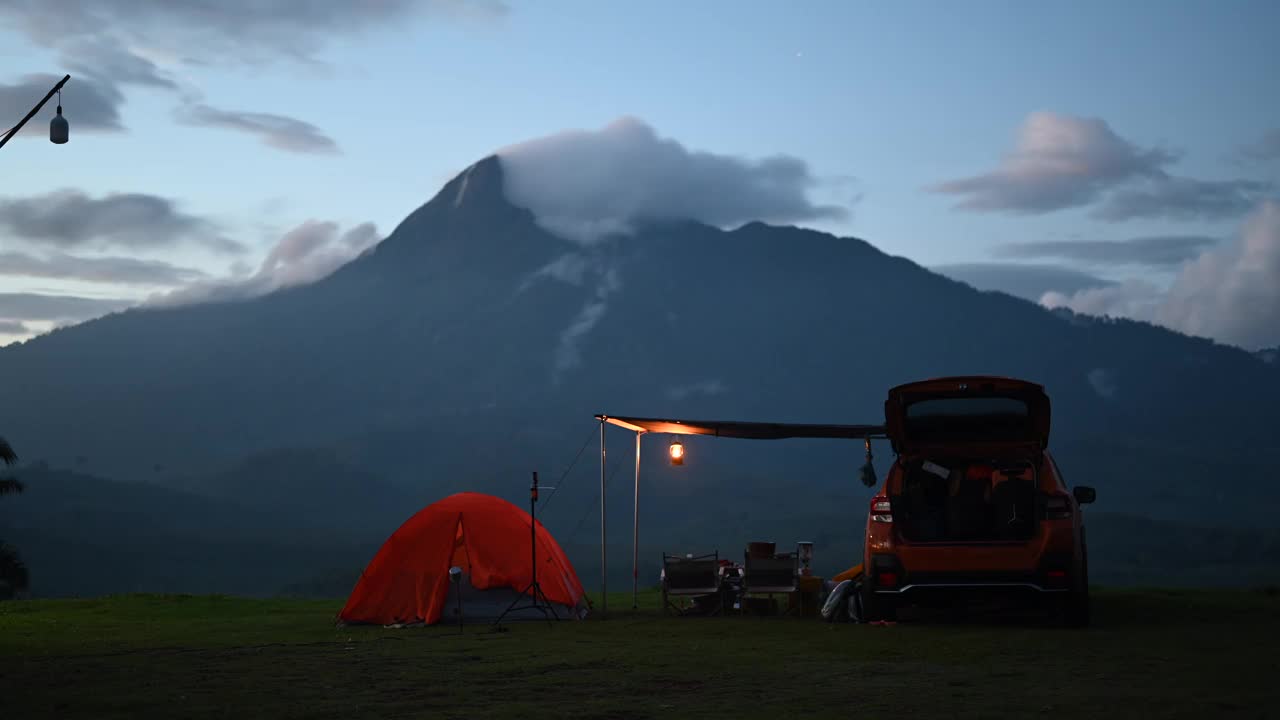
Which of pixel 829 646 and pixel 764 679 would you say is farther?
pixel 829 646

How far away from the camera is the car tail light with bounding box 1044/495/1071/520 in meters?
13.7

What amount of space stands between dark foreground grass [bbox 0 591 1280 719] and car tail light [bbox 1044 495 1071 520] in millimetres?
1135

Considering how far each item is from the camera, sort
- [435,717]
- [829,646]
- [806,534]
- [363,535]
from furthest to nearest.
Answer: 1. [363,535]
2. [806,534]
3. [829,646]
4. [435,717]

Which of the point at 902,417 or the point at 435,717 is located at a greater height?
the point at 902,417

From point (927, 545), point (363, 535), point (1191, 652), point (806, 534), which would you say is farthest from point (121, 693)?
point (363, 535)

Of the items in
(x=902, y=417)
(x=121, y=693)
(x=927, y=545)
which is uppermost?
(x=902, y=417)

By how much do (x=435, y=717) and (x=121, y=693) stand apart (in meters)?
2.98

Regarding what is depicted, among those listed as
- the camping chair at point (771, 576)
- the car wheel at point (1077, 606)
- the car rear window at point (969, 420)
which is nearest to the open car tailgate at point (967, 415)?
the car rear window at point (969, 420)

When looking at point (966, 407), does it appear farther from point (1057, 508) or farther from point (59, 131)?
point (59, 131)

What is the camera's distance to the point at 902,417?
568 inches

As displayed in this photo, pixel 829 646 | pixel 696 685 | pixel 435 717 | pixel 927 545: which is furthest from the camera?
pixel 927 545

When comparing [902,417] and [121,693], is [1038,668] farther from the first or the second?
[121,693]

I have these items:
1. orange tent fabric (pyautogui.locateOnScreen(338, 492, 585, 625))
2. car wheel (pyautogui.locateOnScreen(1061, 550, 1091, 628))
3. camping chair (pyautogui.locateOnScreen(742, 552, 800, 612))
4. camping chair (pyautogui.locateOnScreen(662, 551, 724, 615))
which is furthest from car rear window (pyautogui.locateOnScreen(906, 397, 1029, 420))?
orange tent fabric (pyautogui.locateOnScreen(338, 492, 585, 625))

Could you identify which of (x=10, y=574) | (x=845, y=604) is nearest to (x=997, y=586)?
(x=845, y=604)
